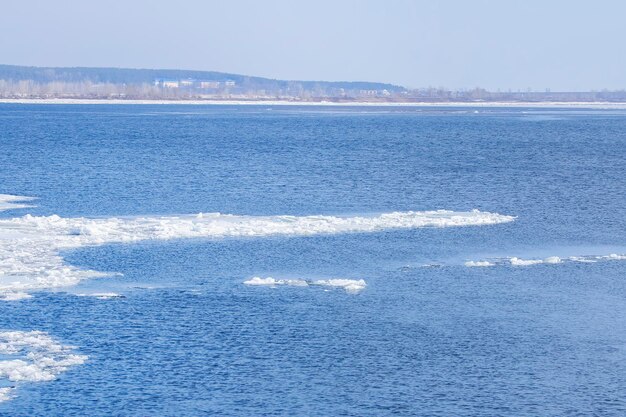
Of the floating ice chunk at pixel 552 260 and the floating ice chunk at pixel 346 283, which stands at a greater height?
the floating ice chunk at pixel 552 260

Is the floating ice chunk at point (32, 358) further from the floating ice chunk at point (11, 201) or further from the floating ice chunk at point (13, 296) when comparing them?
the floating ice chunk at point (11, 201)

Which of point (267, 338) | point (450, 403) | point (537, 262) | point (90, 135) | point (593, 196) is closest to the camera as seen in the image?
point (450, 403)

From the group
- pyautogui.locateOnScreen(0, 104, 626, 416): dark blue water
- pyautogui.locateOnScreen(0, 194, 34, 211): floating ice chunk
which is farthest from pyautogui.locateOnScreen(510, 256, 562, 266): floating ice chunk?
pyautogui.locateOnScreen(0, 194, 34, 211): floating ice chunk

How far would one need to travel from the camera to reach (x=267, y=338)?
18.8 meters

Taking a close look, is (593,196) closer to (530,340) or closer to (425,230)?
(425,230)

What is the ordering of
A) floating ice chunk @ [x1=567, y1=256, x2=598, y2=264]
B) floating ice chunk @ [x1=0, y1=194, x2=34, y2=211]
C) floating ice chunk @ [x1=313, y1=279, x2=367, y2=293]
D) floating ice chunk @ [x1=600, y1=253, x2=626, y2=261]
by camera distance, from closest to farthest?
floating ice chunk @ [x1=313, y1=279, x2=367, y2=293] < floating ice chunk @ [x1=567, y1=256, x2=598, y2=264] < floating ice chunk @ [x1=600, y1=253, x2=626, y2=261] < floating ice chunk @ [x1=0, y1=194, x2=34, y2=211]

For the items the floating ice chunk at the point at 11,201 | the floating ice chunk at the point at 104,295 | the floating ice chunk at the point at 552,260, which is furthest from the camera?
the floating ice chunk at the point at 11,201

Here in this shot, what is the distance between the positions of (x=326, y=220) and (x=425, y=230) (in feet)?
11.0

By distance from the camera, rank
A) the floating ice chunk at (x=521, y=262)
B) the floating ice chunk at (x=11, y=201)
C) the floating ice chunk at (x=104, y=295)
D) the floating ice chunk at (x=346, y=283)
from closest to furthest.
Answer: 1. the floating ice chunk at (x=104, y=295)
2. the floating ice chunk at (x=346, y=283)
3. the floating ice chunk at (x=521, y=262)
4. the floating ice chunk at (x=11, y=201)

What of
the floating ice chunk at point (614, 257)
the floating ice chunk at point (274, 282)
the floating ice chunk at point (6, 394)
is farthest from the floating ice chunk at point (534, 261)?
the floating ice chunk at point (6, 394)

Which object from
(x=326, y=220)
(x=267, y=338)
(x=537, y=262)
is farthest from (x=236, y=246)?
(x=267, y=338)

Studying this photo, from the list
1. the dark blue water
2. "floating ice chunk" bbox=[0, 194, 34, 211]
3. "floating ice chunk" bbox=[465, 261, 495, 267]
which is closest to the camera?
the dark blue water

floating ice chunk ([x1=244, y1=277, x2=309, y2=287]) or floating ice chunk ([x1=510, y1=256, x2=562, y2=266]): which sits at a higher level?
floating ice chunk ([x1=510, y1=256, x2=562, y2=266])

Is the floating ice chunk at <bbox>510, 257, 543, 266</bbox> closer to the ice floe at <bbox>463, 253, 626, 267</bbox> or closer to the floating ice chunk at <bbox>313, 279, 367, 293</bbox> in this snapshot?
the ice floe at <bbox>463, 253, 626, 267</bbox>
